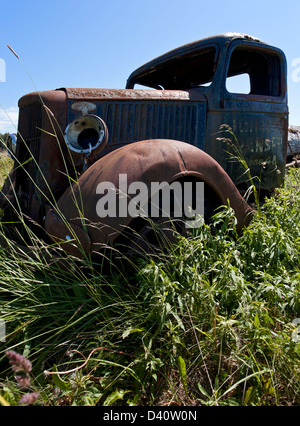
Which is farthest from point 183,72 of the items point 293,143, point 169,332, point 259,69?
point 293,143

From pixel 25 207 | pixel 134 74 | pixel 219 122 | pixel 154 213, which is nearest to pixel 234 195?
pixel 154 213

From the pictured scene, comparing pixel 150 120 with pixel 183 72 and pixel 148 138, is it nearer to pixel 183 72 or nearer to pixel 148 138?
pixel 148 138

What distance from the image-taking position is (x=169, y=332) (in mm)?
1582

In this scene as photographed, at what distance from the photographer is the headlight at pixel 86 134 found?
2.32m

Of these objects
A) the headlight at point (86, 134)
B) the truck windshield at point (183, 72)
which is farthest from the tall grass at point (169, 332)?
the truck windshield at point (183, 72)

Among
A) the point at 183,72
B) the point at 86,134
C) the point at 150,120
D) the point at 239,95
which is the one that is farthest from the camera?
the point at 183,72

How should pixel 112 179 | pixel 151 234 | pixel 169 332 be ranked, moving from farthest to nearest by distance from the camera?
pixel 151 234 < pixel 112 179 < pixel 169 332

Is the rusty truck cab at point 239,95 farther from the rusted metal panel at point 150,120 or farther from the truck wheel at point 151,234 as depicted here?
the truck wheel at point 151,234

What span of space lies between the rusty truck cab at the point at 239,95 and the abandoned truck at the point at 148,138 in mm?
10

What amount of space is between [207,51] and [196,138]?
1.01 m

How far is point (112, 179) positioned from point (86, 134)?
0.75 metres

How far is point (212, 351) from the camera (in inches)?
61.2
